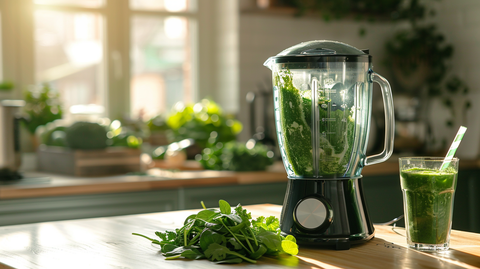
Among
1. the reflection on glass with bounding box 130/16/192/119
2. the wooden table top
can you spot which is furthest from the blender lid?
the reflection on glass with bounding box 130/16/192/119

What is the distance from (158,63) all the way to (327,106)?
222 cm

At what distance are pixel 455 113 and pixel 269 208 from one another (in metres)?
2.22

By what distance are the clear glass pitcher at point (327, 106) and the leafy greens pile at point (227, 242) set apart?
151 mm

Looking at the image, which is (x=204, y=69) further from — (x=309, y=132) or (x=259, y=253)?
(x=259, y=253)

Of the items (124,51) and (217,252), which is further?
(124,51)

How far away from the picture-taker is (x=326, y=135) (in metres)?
0.89

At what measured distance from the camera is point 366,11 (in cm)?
321

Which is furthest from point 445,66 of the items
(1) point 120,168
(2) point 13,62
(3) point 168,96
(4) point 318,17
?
(2) point 13,62

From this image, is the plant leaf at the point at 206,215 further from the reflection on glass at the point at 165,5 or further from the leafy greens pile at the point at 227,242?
the reflection on glass at the point at 165,5

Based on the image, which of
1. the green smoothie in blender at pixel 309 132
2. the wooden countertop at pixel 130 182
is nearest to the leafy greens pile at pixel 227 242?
the green smoothie in blender at pixel 309 132

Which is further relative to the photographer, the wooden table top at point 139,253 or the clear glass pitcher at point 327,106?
the clear glass pitcher at point 327,106

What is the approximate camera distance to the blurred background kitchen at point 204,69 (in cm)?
262

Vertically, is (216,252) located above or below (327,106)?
below

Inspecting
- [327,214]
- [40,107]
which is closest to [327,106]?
[327,214]
